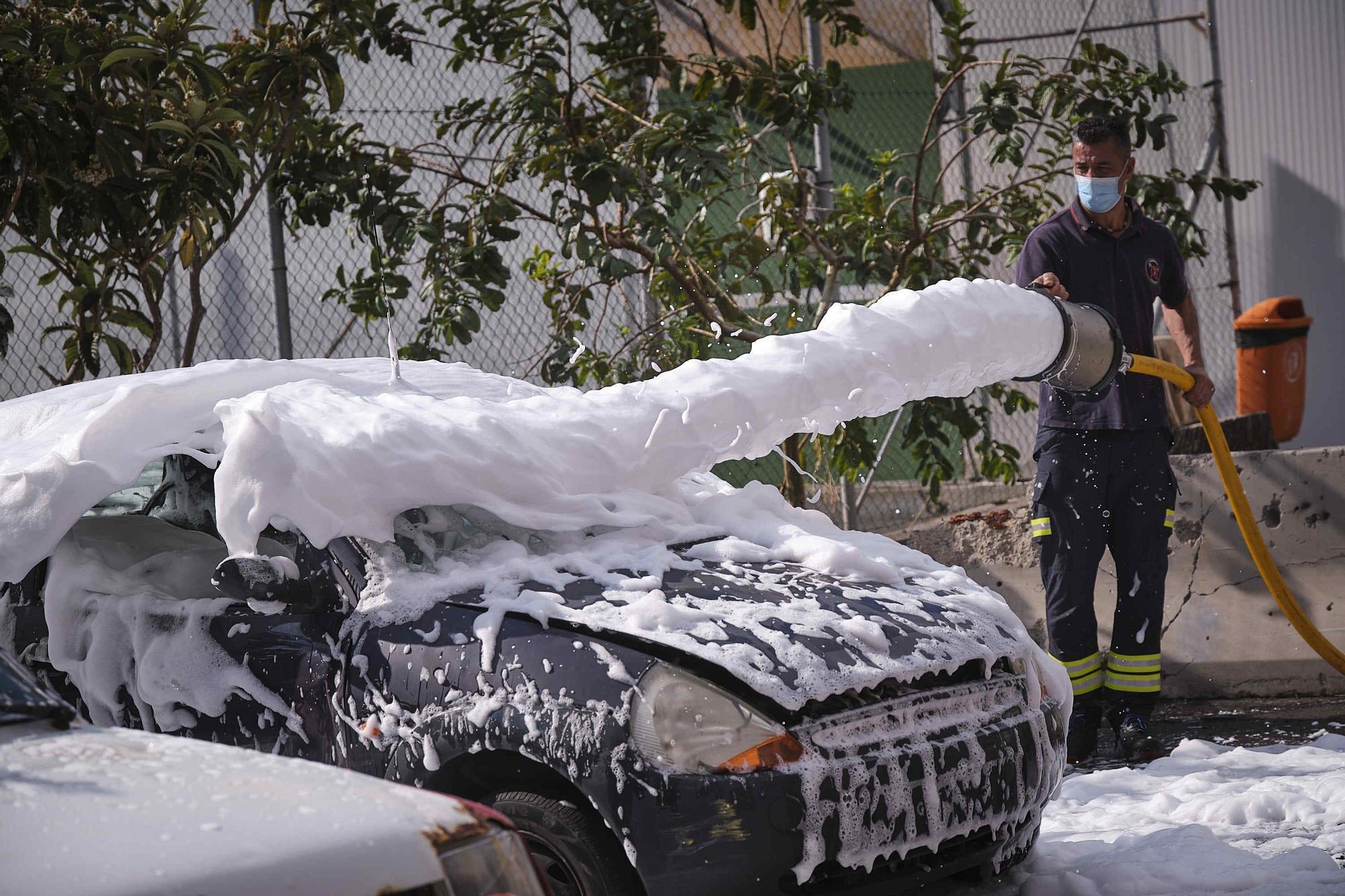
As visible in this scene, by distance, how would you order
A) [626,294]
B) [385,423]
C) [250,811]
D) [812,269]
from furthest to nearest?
[626,294], [812,269], [385,423], [250,811]

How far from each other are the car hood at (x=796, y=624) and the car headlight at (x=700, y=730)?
0.06m

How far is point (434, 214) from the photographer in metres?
6.49

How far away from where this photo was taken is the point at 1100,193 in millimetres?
5133

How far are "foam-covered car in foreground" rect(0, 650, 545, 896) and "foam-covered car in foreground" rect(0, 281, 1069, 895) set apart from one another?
841 mm

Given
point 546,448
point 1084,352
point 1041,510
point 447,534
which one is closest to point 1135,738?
point 1041,510

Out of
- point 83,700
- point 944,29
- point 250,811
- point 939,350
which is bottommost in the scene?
point 83,700

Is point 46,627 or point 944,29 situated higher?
point 944,29

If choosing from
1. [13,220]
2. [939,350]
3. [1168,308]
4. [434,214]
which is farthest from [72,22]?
[1168,308]

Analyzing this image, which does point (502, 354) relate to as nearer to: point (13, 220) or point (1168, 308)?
point (13, 220)

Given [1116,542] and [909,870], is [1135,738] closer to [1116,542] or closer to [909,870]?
[1116,542]

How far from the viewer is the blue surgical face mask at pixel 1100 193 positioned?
5.12m

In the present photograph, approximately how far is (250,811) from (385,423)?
1.81 meters

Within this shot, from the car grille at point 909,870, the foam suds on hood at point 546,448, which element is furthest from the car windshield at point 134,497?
the car grille at point 909,870

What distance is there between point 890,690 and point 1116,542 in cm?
240
